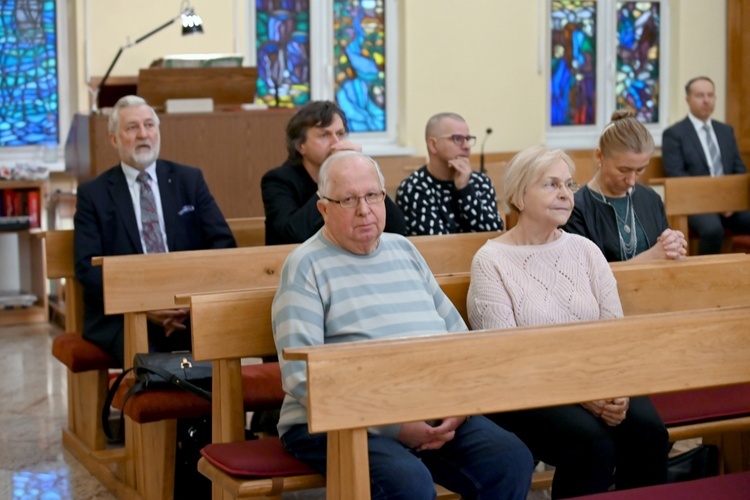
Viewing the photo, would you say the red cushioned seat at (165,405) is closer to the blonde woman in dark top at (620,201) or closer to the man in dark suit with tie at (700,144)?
the blonde woman in dark top at (620,201)

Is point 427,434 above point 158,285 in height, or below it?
below

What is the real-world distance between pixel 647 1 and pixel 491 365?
798 cm

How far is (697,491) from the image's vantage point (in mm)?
2652

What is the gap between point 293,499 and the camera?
3916mm

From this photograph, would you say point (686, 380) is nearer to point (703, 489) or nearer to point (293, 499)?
point (703, 489)

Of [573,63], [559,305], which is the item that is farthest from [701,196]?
[573,63]

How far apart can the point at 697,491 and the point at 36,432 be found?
3.03 meters

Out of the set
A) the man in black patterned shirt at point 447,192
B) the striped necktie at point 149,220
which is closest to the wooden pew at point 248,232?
the striped necktie at point 149,220

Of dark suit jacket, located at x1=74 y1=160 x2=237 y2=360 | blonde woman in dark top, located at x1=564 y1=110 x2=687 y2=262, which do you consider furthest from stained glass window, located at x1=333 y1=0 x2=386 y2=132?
blonde woman in dark top, located at x1=564 y1=110 x2=687 y2=262

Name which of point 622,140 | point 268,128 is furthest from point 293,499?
point 268,128

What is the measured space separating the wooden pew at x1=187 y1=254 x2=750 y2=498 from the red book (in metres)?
4.63

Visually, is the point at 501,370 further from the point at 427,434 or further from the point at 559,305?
the point at 559,305

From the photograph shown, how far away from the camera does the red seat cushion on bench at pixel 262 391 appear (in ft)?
→ 11.9

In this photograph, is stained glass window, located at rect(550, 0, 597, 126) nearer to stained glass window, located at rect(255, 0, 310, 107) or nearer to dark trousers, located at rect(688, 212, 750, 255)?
stained glass window, located at rect(255, 0, 310, 107)
